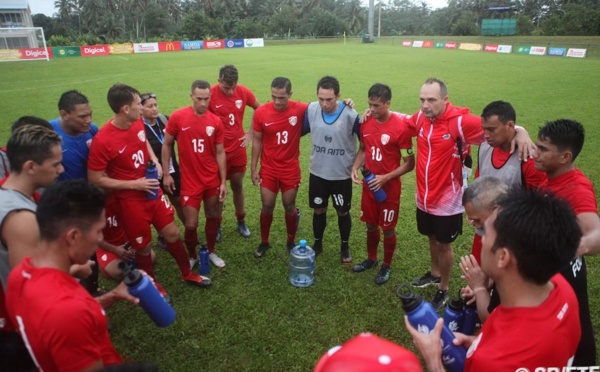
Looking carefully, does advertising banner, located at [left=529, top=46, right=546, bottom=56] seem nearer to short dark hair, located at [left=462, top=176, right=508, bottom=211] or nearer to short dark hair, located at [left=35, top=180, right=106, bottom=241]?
short dark hair, located at [left=462, top=176, right=508, bottom=211]

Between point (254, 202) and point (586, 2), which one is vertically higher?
point (586, 2)

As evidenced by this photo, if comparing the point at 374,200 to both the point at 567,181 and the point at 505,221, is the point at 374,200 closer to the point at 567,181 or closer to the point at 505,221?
the point at 567,181

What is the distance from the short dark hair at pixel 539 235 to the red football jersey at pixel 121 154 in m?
4.07

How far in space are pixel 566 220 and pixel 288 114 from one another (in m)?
4.35

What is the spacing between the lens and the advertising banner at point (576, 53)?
33331 millimetres

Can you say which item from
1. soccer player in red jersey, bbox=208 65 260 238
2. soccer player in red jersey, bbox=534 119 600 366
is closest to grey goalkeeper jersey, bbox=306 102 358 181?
soccer player in red jersey, bbox=208 65 260 238

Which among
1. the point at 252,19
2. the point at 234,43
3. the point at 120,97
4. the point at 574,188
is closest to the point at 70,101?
the point at 120,97

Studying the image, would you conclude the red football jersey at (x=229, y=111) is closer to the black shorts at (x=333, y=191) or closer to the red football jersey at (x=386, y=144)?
the black shorts at (x=333, y=191)

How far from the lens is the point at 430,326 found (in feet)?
7.94

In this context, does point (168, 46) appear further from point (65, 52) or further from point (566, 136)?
point (566, 136)

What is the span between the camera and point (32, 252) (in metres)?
2.62

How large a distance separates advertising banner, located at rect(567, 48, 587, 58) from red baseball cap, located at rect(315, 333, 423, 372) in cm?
4105

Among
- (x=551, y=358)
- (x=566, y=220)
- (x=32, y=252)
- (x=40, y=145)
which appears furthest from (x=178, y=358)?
(x=566, y=220)

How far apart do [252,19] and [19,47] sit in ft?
160
